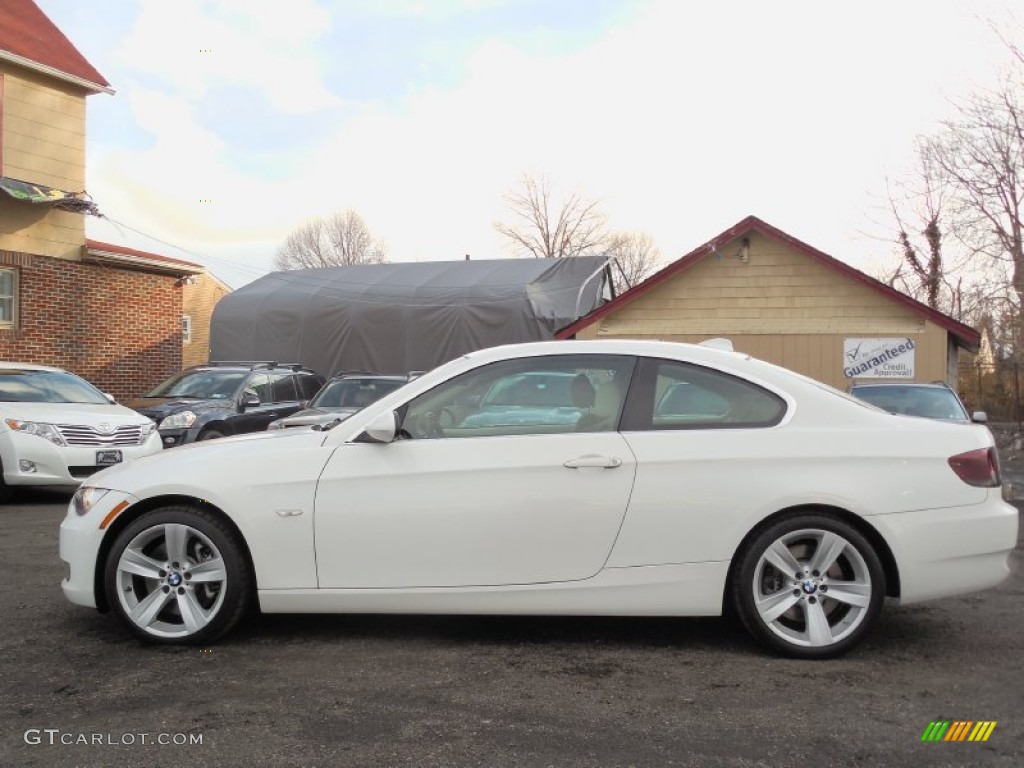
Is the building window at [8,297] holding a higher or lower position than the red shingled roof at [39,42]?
lower

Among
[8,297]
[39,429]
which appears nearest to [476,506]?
[39,429]

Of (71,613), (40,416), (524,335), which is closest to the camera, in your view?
(71,613)

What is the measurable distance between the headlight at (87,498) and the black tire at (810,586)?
10.2ft

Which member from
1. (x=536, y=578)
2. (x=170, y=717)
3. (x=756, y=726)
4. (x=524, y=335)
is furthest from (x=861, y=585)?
(x=524, y=335)

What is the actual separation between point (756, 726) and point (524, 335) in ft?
69.6

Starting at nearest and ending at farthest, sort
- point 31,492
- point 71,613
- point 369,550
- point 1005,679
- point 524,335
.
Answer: point 1005,679, point 369,550, point 71,613, point 31,492, point 524,335

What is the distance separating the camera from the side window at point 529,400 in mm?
4355

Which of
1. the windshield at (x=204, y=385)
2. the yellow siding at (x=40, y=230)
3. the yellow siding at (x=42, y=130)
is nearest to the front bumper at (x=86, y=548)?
the windshield at (x=204, y=385)

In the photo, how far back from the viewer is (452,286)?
25.9 m

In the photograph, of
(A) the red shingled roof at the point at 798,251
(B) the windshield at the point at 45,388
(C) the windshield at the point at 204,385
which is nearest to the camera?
Result: (B) the windshield at the point at 45,388

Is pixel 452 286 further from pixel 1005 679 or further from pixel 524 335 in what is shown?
pixel 1005 679

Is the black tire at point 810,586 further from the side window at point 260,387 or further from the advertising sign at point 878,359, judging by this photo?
the advertising sign at point 878,359

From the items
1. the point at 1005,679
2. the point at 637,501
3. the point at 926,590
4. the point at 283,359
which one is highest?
the point at 283,359

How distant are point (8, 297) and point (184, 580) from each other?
521 inches
